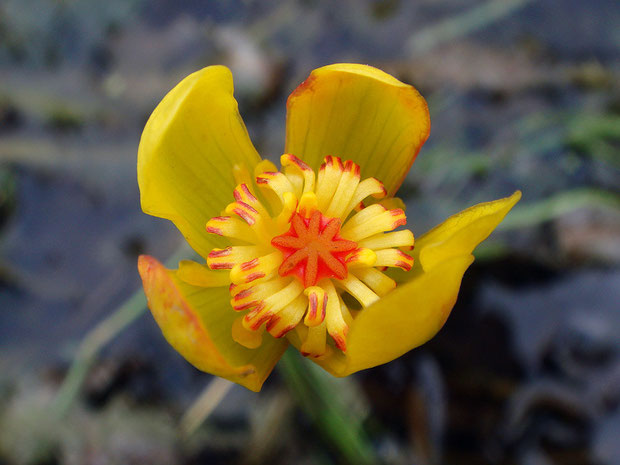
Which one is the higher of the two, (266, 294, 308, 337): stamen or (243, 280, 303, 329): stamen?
(243, 280, 303, 329): stamen

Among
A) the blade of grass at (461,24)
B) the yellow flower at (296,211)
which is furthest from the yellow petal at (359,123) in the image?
the blade of grass at (461,24)

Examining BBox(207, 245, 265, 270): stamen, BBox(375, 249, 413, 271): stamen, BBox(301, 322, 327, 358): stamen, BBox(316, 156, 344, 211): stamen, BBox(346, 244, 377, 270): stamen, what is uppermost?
BBox(316, 156, 344, 211): stamen

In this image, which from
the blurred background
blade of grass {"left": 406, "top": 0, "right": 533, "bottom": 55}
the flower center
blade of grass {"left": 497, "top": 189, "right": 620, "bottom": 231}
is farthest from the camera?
blade of grass {"left": 406, "top": 0, "right": 533, "bottom": 55}

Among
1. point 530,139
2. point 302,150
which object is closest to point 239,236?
point 302,150

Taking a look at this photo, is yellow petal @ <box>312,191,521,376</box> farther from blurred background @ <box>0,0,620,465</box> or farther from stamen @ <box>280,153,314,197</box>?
blurred background @ <box>0,0,620,465</box>

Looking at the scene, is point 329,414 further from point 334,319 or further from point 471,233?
point 471,233

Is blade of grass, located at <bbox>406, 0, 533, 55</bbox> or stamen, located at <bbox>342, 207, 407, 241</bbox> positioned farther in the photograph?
blade of grass, located at <bbox>406, 0, 533, 55</bbox>

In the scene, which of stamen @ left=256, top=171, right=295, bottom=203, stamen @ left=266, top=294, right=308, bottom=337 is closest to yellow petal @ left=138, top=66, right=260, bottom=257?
stamen @ left=256, top=171, right=295, bottom=203

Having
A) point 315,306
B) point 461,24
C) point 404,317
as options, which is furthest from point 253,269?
point 461,24
